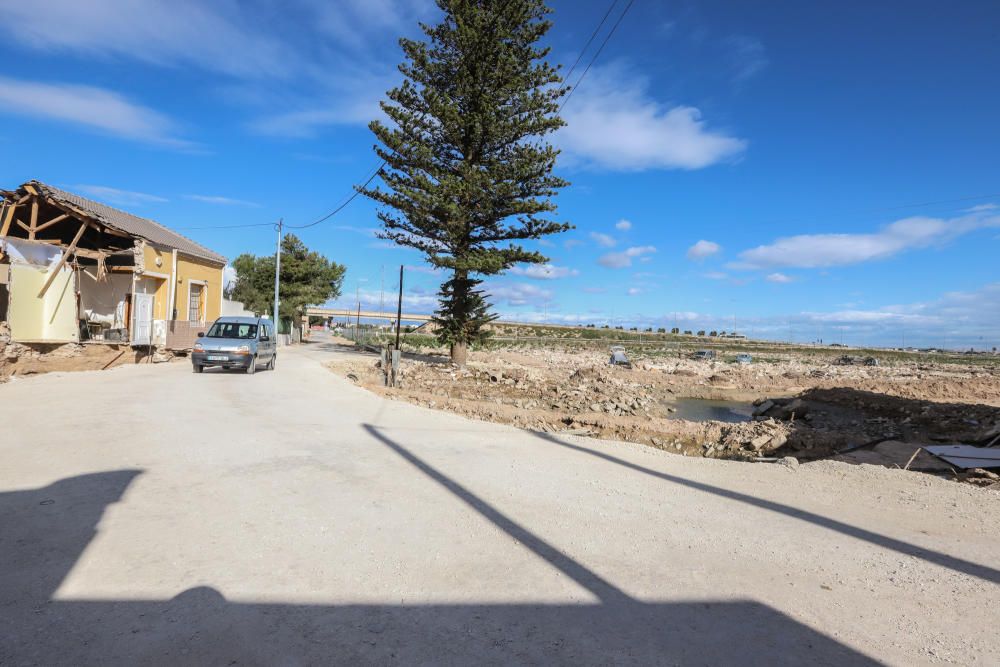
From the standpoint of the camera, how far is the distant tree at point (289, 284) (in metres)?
43.9

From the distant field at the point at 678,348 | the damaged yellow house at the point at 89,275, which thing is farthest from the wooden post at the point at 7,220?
the distant field at the point at 678,348

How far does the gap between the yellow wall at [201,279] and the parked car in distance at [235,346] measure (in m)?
7.55

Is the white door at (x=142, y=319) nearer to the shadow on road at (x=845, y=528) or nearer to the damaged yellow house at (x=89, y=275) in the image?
the damaged yellow house at (x=89, y=275)

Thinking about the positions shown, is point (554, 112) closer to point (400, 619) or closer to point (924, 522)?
point (924, 522)

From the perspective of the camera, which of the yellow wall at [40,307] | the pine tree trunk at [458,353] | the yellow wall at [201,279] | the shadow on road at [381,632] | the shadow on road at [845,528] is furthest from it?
the pine tree trunk at [458,353]

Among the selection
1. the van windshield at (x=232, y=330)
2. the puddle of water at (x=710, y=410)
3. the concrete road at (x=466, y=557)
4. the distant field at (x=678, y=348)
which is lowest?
the puddle of water at (x=710, y=410)

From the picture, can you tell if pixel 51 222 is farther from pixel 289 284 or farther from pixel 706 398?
pixel 706 398

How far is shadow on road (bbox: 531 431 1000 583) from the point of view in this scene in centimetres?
441

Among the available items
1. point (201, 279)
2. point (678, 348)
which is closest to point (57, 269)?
point (201, 279)

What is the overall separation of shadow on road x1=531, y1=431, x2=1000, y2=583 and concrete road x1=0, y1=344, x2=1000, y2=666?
0.03 m

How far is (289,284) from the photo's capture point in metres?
44.3

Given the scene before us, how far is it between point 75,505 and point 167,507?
836 millimetres

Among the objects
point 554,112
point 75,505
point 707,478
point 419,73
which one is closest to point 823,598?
point 707,478

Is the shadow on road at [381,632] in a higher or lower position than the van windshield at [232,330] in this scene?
lower
